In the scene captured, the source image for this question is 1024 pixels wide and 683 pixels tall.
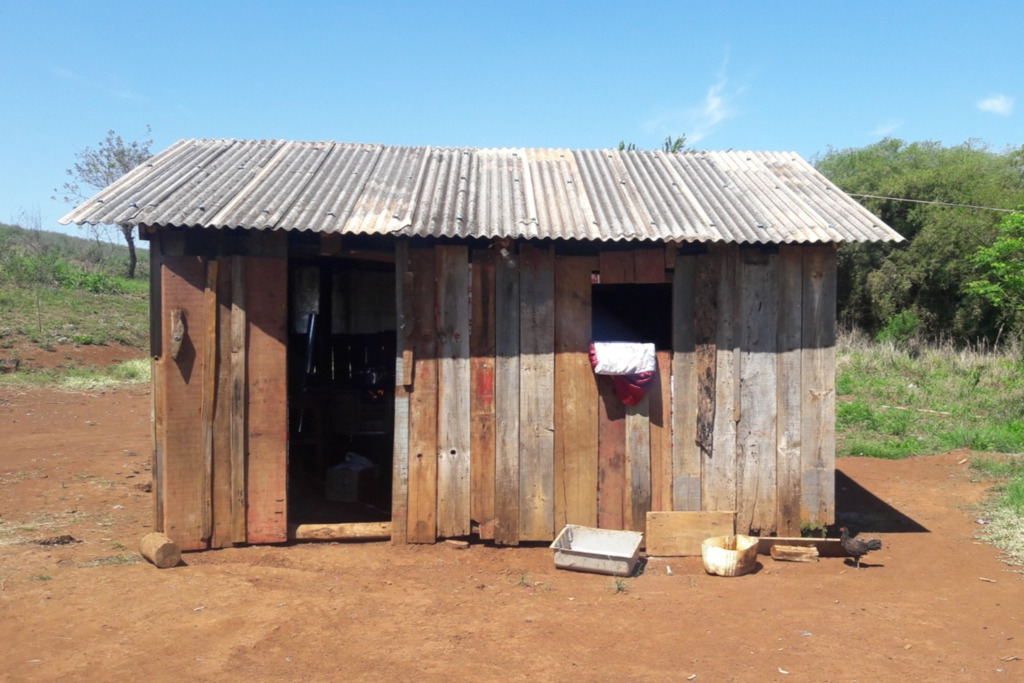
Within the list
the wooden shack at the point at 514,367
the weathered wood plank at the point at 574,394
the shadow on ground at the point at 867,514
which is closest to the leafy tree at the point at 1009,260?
the shadow on ground at the point at 867,514

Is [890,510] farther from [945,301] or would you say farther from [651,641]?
[945,301]

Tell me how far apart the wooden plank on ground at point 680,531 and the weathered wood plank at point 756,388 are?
301mm

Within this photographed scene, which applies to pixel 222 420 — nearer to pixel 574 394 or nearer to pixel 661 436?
pixel 574 394

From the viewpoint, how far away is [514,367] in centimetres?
700

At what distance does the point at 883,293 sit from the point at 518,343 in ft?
62.3

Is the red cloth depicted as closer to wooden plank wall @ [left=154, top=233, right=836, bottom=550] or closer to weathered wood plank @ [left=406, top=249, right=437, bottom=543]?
wooden plank wall @ [left=154, top=233, right=836, bottom=550]

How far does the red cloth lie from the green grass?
20.3ft

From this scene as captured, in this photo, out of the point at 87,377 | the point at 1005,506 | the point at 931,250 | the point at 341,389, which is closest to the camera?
the point at 1005,506

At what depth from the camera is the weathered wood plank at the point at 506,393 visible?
22.9 feet

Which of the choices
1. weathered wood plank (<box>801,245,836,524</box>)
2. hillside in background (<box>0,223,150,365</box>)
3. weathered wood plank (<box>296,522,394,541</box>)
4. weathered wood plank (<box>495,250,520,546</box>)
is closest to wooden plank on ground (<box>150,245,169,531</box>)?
weathered wood plank (<box>296,522,394,541</box>)

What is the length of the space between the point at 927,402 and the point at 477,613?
1145 cm

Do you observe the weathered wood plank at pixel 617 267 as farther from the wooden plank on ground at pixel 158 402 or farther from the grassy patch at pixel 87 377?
the grassy patch at pixel 87 377

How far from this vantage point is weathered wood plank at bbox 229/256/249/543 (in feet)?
22.3

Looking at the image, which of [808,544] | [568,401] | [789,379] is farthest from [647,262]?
[808,544]
